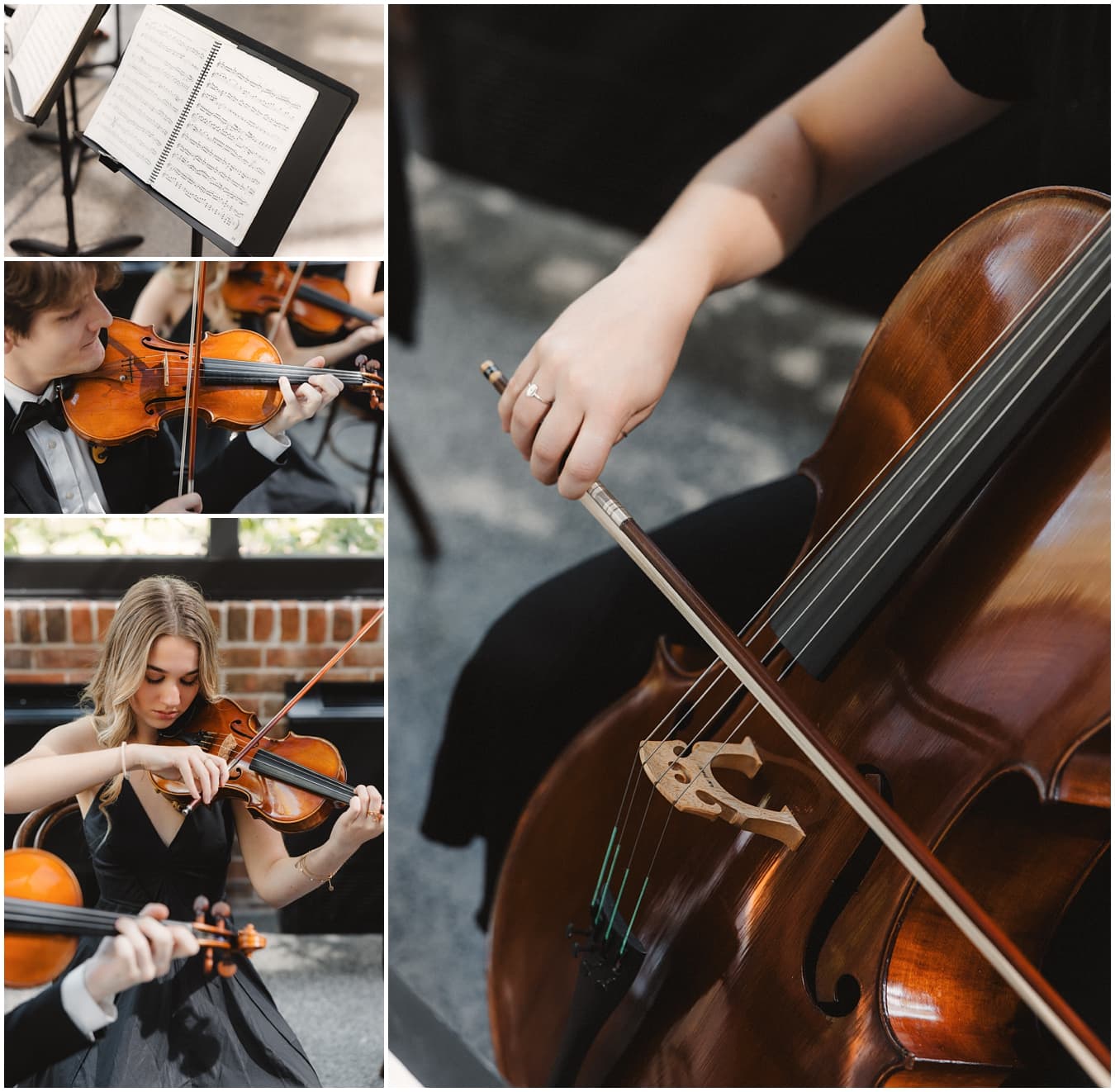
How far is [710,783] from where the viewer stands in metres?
0.72

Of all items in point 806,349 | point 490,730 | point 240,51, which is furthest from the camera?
point 806,349

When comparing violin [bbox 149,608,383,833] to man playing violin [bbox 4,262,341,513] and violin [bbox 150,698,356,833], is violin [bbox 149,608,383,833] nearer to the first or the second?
violin [bbox 150,698,356,833]

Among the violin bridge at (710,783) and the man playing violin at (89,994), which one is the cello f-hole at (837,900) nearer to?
the violin bridge at (710,783)

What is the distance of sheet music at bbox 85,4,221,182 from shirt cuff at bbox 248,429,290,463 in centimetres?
24

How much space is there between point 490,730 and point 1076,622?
21.7 inches

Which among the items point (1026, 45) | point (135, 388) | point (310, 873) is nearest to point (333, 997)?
point (310, 873)

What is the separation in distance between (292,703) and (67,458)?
0.97ft

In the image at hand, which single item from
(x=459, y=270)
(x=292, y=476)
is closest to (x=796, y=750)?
(x=292, y=476)

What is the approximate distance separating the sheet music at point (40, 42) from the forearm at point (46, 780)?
0.57 metres

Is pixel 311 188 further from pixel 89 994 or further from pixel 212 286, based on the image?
pixel 89 994

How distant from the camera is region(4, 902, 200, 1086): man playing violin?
32.1 inches

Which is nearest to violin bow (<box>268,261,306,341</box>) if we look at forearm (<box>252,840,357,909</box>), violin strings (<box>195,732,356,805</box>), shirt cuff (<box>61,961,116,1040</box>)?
violin strings (<box>195,732,356,805</box>)

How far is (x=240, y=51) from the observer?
Answer: 849 millimetres

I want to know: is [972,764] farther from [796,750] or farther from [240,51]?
[240,51]
